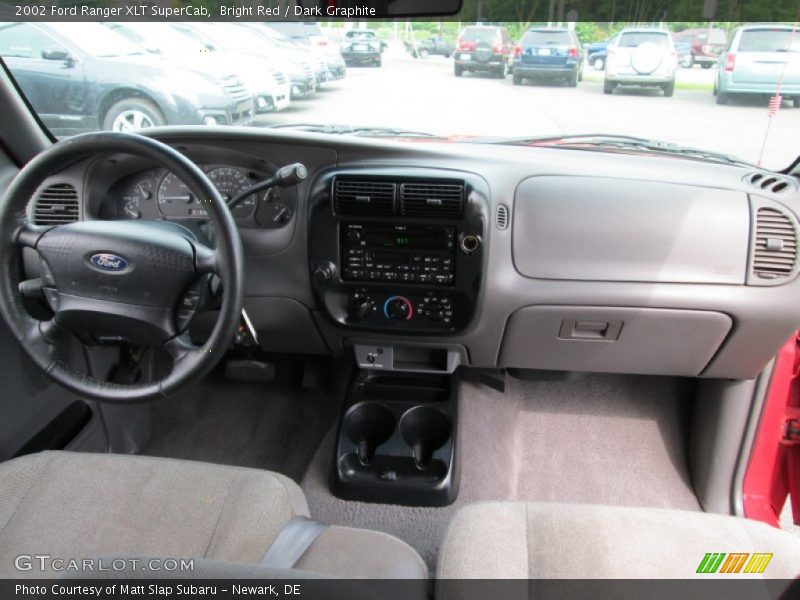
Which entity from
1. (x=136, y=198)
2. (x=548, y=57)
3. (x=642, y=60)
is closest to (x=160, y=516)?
(x=136, y=198)

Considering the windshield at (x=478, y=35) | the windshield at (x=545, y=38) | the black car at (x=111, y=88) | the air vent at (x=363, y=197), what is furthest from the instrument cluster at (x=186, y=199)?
the windshield at (x=545, y=38)

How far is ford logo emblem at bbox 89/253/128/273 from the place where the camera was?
150 centimetres

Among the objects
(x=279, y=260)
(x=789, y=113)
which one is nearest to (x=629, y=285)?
(x=789, y=113)

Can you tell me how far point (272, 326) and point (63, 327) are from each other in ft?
2.41

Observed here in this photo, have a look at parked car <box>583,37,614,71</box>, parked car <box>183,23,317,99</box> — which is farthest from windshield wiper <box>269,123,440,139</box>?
parked car <box>583,37,614,71</box>

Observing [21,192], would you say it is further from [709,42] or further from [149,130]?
[709,42]

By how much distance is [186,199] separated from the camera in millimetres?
1994

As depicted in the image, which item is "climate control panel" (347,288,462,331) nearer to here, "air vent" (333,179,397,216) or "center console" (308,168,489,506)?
"center console" (308,168,489,506)

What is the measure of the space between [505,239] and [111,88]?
5.35 ft

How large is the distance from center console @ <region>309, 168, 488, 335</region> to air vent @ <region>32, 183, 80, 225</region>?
0.78 metres

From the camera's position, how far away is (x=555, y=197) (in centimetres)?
185

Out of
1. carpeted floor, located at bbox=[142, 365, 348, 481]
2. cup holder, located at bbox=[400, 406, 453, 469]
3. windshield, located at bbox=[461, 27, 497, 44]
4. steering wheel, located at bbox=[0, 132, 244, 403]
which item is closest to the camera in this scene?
steering wheel, located at bbox=[0, 132, 244, 403]

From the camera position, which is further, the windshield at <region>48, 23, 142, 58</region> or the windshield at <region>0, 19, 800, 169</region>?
the windshield at <region>48, 23, 142, 58</region>

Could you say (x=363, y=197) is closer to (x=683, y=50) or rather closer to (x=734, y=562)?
(x=683, y=50)
